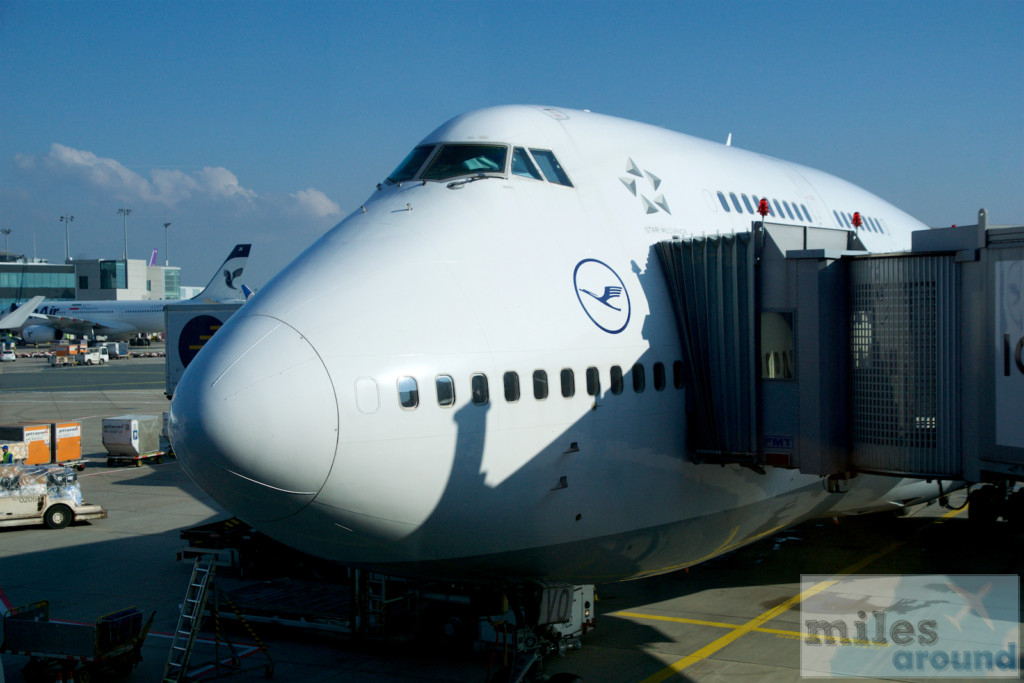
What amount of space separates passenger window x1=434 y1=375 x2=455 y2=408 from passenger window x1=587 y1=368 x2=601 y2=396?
1920mm

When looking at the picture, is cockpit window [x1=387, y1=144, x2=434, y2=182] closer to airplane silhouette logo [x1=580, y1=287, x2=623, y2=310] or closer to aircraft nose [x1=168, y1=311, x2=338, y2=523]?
airplane silhouette logo [x1=580, y1=287, x2=623, y2=310]

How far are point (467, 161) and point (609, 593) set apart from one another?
393 inches

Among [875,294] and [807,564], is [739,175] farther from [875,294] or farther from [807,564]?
[807,564]

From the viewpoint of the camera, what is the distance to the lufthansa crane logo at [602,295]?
36.9ft

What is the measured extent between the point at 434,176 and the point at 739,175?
6160 mm

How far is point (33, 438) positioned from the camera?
114 feet

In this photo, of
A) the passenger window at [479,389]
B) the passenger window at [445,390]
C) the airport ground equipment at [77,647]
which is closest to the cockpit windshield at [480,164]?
the passenger window at [479,389]

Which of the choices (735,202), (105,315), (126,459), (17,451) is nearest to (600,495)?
(735,202)

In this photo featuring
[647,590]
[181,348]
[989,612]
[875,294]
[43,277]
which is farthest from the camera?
[43,277]

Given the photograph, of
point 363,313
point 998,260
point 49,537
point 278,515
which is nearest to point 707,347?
point 998,260

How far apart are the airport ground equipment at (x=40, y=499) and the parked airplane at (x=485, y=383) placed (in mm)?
18584

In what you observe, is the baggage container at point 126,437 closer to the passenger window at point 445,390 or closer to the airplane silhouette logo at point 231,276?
the passenger window at point 445,390

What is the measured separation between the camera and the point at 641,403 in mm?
11422

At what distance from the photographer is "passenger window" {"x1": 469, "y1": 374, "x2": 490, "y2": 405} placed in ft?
32.2
